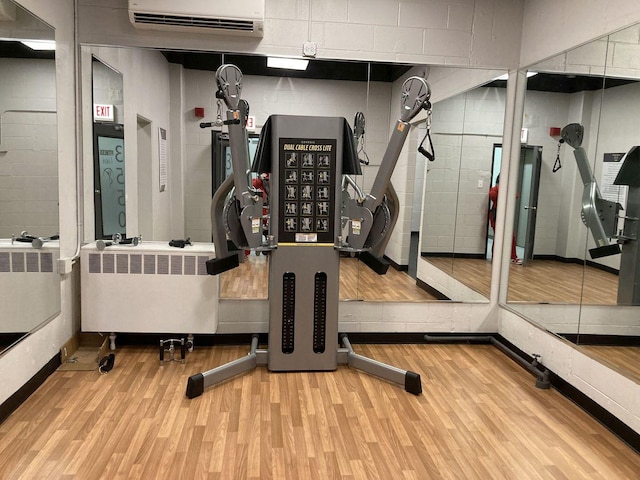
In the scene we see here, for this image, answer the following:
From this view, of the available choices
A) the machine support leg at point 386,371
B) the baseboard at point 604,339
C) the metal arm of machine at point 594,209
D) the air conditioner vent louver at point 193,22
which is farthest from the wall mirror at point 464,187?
the air conditioner vent louver at point 193,22

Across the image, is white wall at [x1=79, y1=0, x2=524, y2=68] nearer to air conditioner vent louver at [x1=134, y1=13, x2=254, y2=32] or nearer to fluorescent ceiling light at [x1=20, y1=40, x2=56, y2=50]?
air conditioner vent louver at [x1=134, y1=13, x2=254, y2=32]

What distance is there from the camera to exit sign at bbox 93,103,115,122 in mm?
3760

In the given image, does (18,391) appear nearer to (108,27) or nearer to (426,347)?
(108,27)

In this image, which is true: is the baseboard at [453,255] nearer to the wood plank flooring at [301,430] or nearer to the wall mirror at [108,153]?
the wood plank flooring at [301,430]

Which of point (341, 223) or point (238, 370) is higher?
point (341, 223)

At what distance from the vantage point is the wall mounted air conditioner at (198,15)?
345 cm

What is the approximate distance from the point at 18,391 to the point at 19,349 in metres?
0.26

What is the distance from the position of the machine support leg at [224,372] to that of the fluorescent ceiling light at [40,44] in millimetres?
2239

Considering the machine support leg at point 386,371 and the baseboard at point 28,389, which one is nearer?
the baseboard at point 28,389

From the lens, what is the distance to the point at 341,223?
3.48m

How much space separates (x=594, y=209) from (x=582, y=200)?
14cm

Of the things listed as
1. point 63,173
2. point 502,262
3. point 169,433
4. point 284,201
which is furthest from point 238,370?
point 502,262

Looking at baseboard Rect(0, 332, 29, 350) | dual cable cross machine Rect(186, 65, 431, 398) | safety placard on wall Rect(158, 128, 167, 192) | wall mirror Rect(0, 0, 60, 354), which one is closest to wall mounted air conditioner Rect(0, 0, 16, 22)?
wall mirror Rect(0, 0, 60, 354)

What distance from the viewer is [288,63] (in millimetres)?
3855
